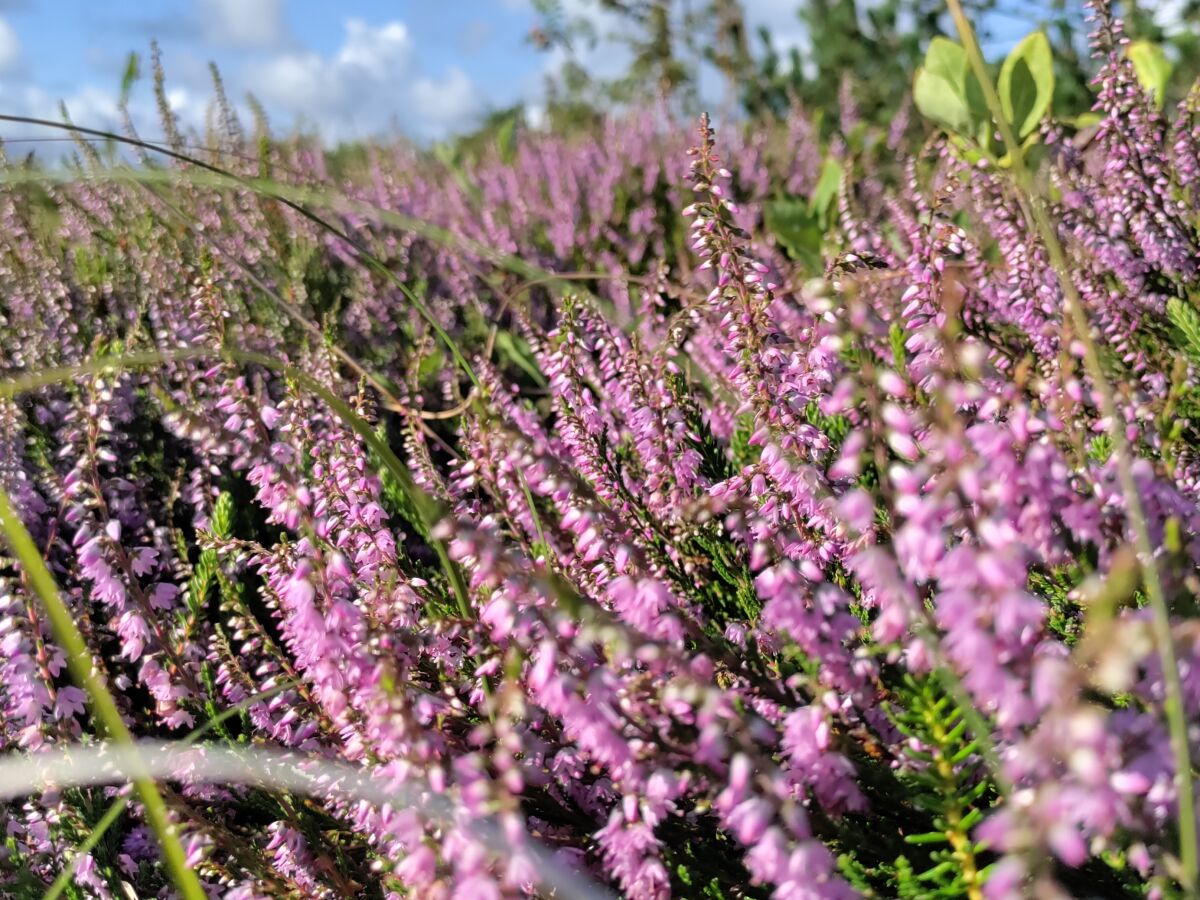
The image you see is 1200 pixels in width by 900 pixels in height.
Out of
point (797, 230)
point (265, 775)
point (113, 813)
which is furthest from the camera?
point (797, 230)

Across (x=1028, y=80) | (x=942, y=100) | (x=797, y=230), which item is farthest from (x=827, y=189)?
(x=1028, y=80)

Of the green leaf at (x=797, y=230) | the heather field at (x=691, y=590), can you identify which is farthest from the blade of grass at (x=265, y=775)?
the green leaf at (x=797, y=230)

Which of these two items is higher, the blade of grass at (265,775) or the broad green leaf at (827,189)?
the broad green leaf at (827,189)

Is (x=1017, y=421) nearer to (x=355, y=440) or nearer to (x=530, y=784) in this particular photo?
(x=530, y=784)

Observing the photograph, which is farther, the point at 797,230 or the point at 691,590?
the point at 797,230

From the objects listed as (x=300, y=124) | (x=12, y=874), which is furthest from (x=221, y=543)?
(x=300, y=124)

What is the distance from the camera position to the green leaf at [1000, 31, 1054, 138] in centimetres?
355

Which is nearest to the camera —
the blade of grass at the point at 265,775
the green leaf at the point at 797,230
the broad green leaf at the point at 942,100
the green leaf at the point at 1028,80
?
the blade of grass at the point at 265,775

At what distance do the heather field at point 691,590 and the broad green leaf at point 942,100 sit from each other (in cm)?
1

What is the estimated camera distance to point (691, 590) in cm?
210

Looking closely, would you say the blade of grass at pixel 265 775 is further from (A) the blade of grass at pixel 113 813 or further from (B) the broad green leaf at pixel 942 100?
(B) the broad green leaf at pixel 942 100

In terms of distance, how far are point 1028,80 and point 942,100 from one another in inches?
12.1

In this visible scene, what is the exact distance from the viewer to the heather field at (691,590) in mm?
971

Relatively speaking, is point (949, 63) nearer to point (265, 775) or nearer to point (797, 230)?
point (797, 230)
